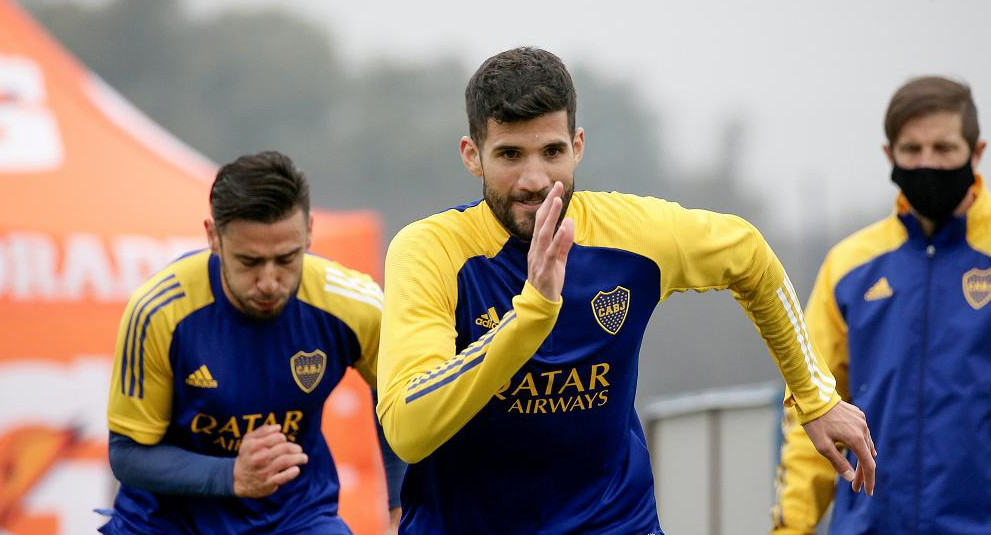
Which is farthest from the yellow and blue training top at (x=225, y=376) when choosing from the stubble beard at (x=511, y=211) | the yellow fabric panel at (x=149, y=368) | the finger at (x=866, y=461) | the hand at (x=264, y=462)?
the finger at (x=866, y=461)

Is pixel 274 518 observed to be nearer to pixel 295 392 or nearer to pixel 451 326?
pixel 295 392

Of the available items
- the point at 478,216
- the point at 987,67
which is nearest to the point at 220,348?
the point at 478,216

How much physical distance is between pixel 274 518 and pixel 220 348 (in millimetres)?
625

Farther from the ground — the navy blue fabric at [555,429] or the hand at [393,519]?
the navy blue fabric at [555,429]

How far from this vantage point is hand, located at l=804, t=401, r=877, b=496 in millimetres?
3489

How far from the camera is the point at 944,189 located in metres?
4.52

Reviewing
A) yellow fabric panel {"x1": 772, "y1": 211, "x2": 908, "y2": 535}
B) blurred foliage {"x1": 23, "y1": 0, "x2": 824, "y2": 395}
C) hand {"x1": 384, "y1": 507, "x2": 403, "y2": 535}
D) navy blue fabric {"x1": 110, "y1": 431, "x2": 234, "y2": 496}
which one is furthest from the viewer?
blurred foliage {"x1": 23, "y1": 0, "x2": 824, "y2": 395}

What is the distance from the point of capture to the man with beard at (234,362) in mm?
4293

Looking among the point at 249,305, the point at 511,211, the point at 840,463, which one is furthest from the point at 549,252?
the point at 249,305

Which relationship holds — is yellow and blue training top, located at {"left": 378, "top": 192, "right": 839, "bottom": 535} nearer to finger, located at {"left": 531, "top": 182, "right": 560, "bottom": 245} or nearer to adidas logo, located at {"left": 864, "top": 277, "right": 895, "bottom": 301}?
finger, located at {"left": 531, "top": 182, "right": 560, "bottom": 245}

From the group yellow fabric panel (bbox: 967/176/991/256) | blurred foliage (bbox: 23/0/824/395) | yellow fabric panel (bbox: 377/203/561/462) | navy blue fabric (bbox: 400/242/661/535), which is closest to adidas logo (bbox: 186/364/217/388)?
navy blue fabric (bbox: 400/242/661/535)

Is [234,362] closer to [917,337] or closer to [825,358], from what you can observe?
[825,358]

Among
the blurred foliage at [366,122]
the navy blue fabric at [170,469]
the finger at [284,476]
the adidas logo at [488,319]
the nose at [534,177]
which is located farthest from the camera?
the blurred foliage at [366,122]

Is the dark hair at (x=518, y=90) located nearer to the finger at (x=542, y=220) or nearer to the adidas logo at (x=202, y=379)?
the finger at (x=542, y=220)
